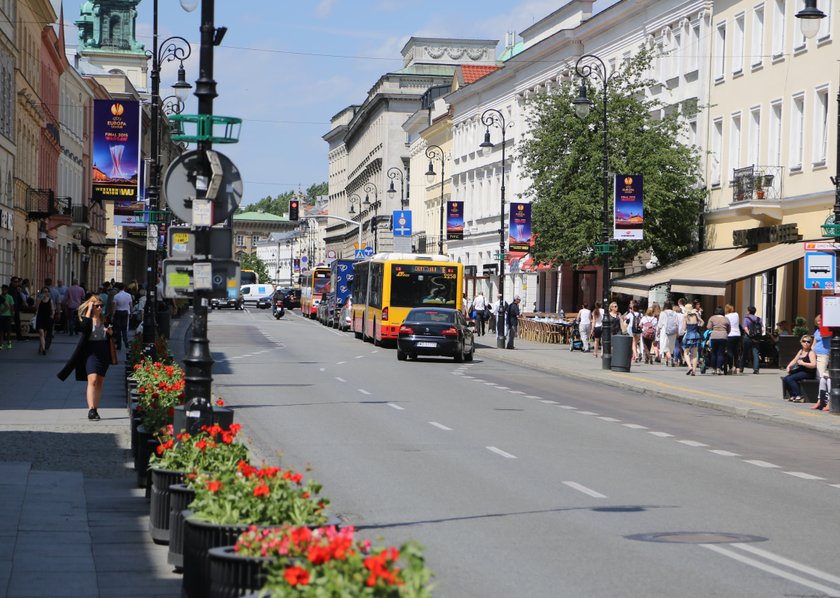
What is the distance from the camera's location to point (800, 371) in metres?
28.5

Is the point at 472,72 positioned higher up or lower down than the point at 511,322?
higher up

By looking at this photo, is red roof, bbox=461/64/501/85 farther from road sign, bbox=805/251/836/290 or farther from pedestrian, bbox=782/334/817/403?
road sign, bbox=805/251/836/290

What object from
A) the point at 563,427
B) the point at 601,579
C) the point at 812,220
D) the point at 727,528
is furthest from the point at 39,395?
the point at 812,220

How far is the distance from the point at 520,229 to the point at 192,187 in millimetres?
41740

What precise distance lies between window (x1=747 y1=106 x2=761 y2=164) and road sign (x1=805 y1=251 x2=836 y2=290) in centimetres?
2161

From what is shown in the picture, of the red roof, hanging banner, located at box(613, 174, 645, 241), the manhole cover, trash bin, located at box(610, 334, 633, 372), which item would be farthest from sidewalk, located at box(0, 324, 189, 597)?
the red roof

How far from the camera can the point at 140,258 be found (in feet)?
395

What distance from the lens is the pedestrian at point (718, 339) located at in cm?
3741

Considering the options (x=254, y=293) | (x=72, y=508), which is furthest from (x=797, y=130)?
(x=254, y=293)

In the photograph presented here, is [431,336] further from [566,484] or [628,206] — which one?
[566,484]

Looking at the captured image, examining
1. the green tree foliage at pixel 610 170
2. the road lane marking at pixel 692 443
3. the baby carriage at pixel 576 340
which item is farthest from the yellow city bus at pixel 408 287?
the road lane marking at pixel 692 443

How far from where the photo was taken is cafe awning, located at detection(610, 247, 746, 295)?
45688 mm

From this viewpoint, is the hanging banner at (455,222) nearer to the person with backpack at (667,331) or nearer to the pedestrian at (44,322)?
the person with backpack at (667,331)

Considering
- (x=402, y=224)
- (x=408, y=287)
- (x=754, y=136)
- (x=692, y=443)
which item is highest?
(x=754, y=136)
